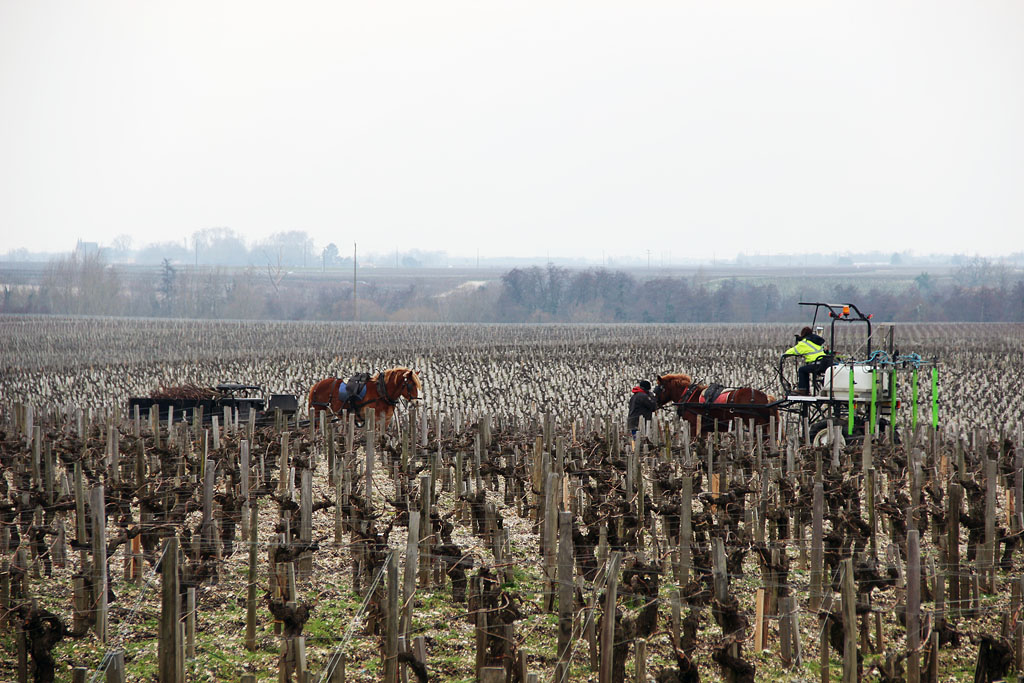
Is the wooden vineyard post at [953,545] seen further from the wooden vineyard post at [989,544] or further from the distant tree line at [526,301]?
the distant tree line at [526,301]

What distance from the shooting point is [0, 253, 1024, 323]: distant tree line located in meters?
83.6

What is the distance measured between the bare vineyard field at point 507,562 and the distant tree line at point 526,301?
75.3 metres

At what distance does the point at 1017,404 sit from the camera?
19.9 m

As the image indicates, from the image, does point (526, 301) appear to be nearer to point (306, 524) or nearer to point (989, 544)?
point (989, 544)

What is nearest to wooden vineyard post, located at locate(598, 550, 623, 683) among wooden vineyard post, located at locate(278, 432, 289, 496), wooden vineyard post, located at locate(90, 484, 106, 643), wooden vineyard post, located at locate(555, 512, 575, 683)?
wooden vineyard post, located at locate(555, 512, 575, 683)

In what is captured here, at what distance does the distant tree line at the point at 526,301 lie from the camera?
8356cm

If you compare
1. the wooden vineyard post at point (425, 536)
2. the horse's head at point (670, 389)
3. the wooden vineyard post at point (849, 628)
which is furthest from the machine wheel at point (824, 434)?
the wooden vineyard post at point (849, 628)

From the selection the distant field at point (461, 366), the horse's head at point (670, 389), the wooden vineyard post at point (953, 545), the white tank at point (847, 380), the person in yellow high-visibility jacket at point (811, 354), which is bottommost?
the distant field at point (461, 366)

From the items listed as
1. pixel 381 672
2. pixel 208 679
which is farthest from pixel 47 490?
pixel 381 672

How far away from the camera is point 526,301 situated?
3620 inches

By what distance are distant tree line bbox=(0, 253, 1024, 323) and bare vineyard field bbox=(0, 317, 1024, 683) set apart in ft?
247

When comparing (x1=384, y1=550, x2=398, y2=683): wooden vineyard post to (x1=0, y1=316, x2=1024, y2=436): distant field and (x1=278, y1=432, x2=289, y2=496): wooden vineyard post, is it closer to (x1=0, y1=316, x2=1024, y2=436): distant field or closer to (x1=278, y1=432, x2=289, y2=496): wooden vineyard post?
(x1=278, y1=432, x2=289, y2=496): wooden vineyard post

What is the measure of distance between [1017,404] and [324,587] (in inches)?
681

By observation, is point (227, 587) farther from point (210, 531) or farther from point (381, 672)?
point (381, 672)
